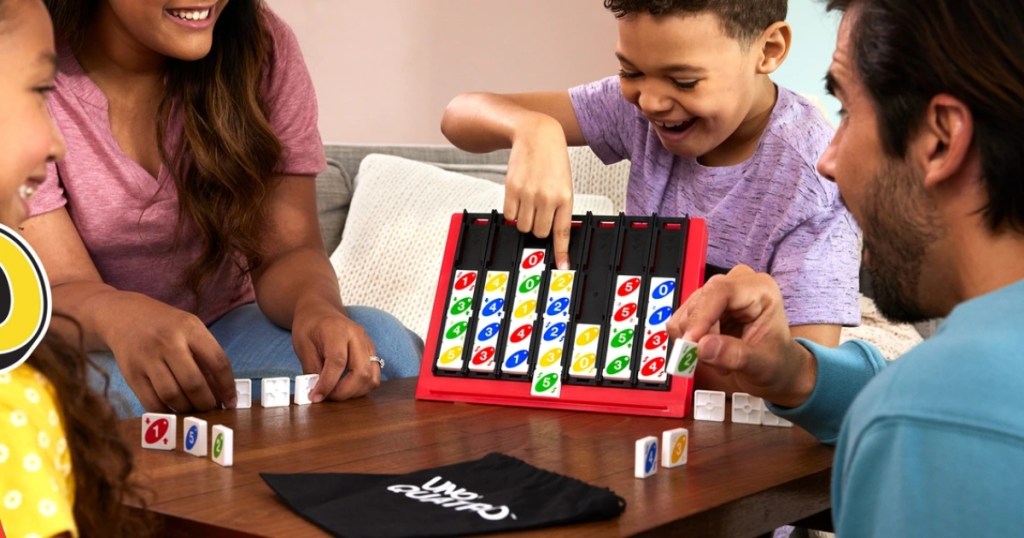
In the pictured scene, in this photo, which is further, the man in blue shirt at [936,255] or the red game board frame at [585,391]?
the red game board frame at [585,391]

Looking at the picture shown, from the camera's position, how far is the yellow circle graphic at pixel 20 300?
81 cm

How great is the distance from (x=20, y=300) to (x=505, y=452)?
513 millimetres

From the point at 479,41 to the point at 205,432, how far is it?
8.87ft

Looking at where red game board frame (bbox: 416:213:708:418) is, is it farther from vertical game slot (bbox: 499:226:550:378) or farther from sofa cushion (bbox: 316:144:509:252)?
sofa cushion (bbox: 316:144:509:252)

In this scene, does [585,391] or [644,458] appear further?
[585,391]

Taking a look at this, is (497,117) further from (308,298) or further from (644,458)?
(644,458)

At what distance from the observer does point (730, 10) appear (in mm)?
1635

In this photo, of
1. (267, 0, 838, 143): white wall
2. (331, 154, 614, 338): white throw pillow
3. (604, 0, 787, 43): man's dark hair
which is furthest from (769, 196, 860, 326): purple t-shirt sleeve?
(267, 0, 838, 143): white wall

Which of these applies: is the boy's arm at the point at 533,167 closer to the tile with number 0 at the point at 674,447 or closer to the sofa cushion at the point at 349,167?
the tile with number 0 at the point at 674,447

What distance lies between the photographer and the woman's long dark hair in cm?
176

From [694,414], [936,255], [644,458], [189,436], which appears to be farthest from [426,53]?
[936,255]

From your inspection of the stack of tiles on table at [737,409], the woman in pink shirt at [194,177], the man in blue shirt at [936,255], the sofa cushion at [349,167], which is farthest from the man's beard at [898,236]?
the sofa cushion at [349,167]

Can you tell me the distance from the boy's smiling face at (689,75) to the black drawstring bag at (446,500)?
707mm

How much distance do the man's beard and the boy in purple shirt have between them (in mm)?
534
